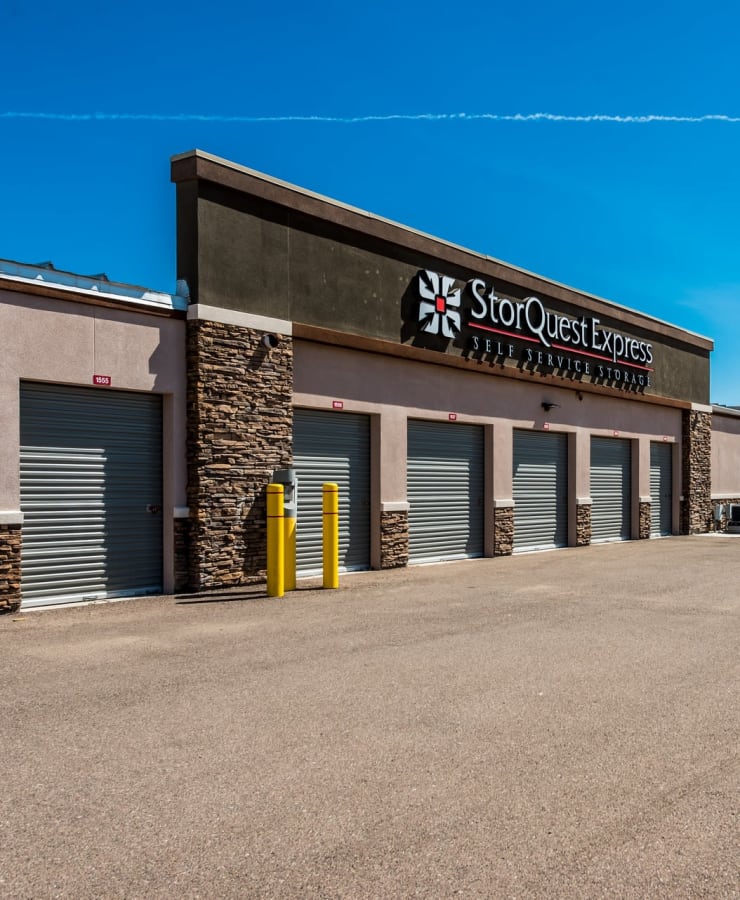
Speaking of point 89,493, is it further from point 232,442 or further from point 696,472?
point 696,472

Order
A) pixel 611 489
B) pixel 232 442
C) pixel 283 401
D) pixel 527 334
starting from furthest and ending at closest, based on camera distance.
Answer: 1. pixel 611 489
2. pixel 527 334
3. pixel 283 401
4. pixel 232 442

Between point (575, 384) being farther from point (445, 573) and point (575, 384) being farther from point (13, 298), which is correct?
point (13, 298)

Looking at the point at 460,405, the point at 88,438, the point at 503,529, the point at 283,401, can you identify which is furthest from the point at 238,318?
the point at 503,529

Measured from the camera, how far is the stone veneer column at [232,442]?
39.6ft

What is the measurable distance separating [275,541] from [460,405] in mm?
6736

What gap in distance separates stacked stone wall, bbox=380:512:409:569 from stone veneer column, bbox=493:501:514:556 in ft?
9.71

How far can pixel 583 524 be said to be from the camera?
20.8m

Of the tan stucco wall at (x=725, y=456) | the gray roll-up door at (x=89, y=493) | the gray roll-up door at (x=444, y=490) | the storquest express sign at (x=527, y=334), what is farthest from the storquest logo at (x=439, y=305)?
the tan stucco wall at (x=725, y=456)

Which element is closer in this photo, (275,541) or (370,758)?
(370,758)

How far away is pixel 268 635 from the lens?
28.7ft

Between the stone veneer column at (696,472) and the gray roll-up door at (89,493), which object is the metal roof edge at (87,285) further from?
the stone veneer column at (696,472)

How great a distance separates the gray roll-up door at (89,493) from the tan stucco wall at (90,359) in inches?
9.0

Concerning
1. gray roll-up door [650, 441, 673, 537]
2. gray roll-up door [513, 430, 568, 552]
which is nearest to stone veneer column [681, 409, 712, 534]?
gray roll-up door [650, 441, 673, 537]

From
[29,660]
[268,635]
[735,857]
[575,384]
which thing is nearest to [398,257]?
[575,384]
